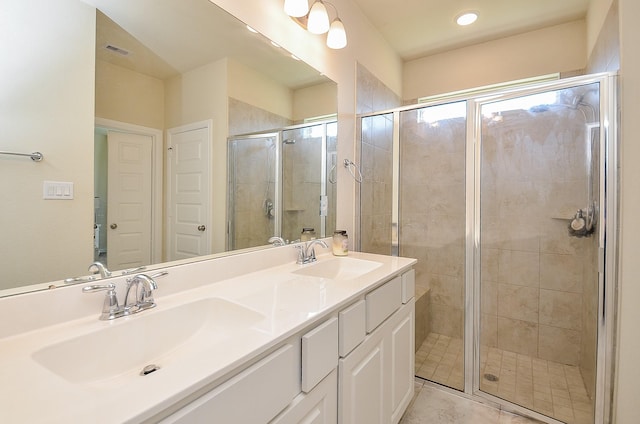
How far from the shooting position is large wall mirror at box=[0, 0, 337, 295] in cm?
81

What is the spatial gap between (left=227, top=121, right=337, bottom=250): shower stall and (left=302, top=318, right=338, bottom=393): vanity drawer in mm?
622

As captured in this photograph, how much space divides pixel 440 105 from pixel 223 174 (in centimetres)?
162

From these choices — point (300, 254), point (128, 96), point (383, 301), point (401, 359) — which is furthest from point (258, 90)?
point (401, 359)

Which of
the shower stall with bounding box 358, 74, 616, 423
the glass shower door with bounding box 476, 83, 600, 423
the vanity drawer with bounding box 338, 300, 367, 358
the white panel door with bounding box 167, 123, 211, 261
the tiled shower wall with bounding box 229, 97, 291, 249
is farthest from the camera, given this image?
the glass shower door with bounding box 476, 83, 600, 423

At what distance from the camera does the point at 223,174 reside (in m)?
1.30

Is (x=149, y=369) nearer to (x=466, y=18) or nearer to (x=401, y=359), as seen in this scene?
(x=401, y=359)

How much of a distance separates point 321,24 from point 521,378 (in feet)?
8.43

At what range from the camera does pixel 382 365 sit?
1.31 meters

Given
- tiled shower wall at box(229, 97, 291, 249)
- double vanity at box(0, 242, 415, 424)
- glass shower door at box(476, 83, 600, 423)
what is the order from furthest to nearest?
glass shower door at box(476, 83, 600, 423), tiled shower wall at box(229, 97, 291, 249), double vanity at box(0, 242, 415, 424)

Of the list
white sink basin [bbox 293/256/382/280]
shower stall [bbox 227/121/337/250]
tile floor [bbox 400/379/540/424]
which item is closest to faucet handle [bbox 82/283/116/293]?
shower stall [bbox 227/121/337/250]

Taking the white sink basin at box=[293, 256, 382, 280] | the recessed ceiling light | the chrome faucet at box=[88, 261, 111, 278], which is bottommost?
the white sink basin at box=[293, 256, 382, 280]

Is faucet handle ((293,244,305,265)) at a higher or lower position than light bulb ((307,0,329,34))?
lower

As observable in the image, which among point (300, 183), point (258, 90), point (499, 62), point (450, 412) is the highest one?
point (499, 62)

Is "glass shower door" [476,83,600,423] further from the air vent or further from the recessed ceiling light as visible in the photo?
the air vent
